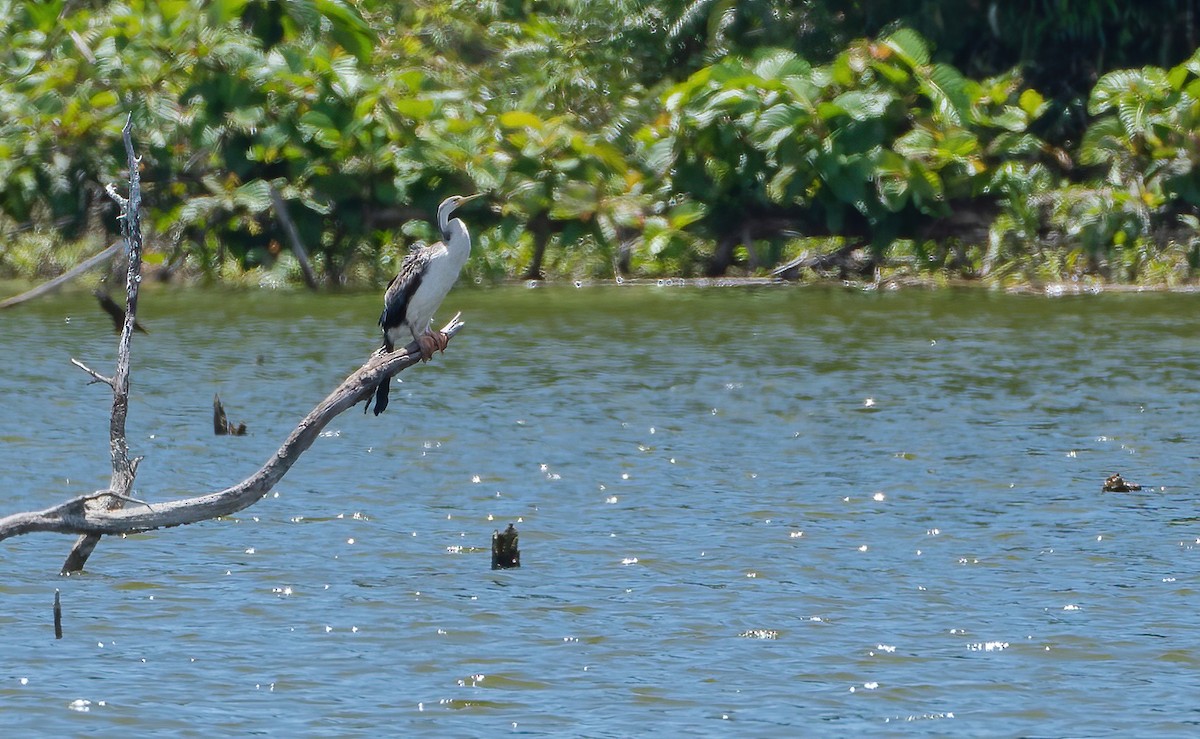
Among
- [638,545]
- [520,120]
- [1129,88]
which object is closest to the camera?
[638,545]

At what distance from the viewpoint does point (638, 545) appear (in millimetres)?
13141

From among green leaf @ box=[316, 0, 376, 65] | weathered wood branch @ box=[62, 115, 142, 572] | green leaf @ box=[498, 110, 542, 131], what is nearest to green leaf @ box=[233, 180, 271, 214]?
green leaf @ box=[316, 0, 376, 65]

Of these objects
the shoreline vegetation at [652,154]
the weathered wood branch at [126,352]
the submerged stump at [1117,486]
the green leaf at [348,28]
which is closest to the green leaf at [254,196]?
the shoreline vegetation at [652,154]

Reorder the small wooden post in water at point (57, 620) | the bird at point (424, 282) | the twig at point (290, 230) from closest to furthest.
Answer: the small wooden post in water at point (57, 620) < the bird at point (424, 282) < the twig at point (290, 230)

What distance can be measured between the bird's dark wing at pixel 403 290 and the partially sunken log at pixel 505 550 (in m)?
1.64

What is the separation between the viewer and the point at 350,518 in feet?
46.4

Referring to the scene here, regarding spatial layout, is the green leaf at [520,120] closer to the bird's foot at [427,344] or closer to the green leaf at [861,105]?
the green leaf at [861,105]

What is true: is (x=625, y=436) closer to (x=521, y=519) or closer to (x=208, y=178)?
(x=521, y=519)

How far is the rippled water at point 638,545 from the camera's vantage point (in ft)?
31.1

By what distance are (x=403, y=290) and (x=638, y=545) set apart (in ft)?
7.15

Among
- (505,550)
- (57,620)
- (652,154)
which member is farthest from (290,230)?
(57,620)

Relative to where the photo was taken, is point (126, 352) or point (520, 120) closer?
point (126, 352)

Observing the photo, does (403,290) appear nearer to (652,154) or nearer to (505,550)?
(505,550)

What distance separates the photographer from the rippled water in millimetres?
9492
